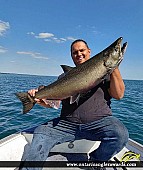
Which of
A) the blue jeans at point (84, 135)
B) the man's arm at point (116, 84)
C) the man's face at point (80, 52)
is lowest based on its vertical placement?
the blue jeans at point (84, 135)

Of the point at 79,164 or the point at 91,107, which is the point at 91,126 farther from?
the point at 79,164

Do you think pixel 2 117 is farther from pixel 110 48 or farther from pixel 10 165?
pixel 110 48

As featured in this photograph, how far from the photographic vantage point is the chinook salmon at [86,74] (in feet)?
10.1

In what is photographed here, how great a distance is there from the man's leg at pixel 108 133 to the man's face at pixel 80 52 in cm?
123

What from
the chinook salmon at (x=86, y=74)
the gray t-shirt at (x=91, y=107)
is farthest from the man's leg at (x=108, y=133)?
the chinook salmon at (x=86, y=74)

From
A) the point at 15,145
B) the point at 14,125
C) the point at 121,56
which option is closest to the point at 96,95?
the point at 121,56

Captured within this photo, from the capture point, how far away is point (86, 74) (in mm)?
3227

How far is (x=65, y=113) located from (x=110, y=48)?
58.2 inches

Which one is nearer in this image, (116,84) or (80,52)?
(116,84)

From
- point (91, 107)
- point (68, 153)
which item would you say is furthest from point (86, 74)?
point (68, 153)

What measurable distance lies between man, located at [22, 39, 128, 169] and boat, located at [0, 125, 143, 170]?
0.60 m

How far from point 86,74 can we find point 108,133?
1.10m

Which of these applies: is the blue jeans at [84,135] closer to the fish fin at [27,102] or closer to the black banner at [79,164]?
the black banner at [79,164]

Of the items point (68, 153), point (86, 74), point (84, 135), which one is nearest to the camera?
point (86, 74)
